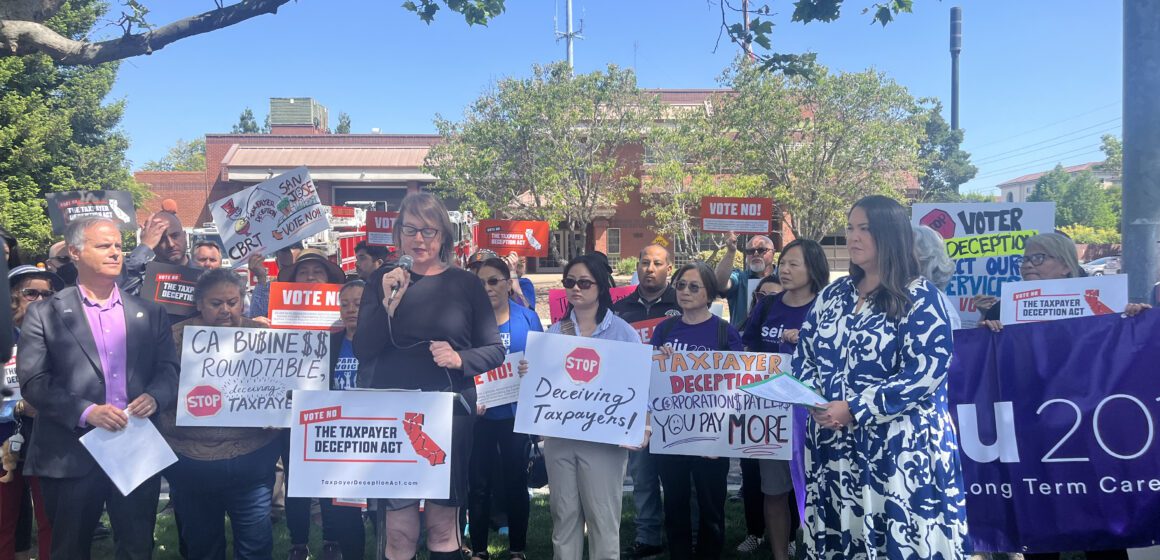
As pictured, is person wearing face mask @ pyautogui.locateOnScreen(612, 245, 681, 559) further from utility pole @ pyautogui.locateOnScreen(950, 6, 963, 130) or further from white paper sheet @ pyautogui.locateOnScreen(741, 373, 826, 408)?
utility pole @ pyautogui.locateOnScreen(950, 6, 963, 130)

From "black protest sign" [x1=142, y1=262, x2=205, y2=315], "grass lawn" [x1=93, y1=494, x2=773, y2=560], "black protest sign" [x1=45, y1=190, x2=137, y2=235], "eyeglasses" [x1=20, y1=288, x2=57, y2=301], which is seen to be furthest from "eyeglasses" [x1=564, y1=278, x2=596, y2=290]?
"black protest sign" [x1=45, y1=190, x2=137, y2=235]

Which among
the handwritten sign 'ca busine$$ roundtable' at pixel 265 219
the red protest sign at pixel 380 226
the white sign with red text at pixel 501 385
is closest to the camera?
the white sign with red text at pixel 501 385

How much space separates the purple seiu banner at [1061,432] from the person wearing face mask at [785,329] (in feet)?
3.00

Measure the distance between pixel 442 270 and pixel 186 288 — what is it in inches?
102

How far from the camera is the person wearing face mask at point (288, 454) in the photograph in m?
4.90

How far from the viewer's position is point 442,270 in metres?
3.73

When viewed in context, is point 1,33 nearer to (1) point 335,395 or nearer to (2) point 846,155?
(1) point 335,395

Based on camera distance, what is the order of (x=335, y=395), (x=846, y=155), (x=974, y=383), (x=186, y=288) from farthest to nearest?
(x=846, y=155)
(x=186, y=288)
(x=974, y=383)
(x=335, y=395)

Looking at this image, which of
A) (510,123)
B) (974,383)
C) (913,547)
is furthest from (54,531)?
(510,123)

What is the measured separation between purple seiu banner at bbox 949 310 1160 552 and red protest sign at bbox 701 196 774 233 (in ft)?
15.4

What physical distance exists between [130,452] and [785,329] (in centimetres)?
377

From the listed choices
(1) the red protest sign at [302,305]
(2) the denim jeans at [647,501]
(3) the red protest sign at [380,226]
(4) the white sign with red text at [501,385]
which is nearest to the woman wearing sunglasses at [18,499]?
(1) the red protest sign at [302,305]

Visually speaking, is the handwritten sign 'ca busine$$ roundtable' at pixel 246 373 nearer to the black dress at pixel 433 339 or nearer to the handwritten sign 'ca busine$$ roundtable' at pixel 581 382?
the black dress at pixel 433 339

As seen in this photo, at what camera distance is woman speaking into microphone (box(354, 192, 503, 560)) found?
142 inches
